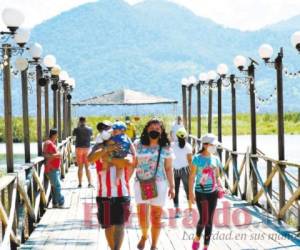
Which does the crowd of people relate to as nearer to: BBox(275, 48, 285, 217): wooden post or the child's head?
the child's head

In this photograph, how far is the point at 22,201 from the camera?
10.7 metres

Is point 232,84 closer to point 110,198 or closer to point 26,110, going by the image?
point 26,110

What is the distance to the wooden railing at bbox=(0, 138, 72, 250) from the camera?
28.1ft

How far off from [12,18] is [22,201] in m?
2.43

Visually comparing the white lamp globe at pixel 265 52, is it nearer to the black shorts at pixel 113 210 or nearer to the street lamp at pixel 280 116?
the street lamp at pixel 280 116

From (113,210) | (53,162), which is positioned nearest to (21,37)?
(53,162)

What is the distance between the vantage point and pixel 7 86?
31.8 feet

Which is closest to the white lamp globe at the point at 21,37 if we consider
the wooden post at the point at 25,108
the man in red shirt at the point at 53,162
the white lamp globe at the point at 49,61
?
the wooden post at the point at 25,108

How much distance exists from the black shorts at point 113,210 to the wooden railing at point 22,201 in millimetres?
1263

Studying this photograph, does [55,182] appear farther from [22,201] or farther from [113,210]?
[113,210]

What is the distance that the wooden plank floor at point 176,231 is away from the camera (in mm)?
8992

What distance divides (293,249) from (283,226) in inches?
68.3

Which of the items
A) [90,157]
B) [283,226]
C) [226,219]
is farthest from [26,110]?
[90,157]

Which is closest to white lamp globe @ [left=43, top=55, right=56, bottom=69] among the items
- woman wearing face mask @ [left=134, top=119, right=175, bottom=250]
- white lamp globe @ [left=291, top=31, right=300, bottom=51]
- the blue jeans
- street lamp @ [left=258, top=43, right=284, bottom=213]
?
the blue jeans
